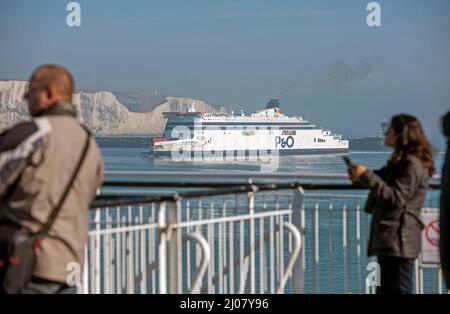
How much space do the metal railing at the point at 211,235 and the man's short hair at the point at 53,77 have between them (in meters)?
0.88

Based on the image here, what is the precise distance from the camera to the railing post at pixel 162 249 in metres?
4.71

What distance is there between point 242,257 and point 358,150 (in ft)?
333

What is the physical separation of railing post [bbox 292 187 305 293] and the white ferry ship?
86.0 meters

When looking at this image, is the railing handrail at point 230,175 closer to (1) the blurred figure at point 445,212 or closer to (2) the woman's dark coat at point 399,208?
(2) the woman's dark coat at point 399,208

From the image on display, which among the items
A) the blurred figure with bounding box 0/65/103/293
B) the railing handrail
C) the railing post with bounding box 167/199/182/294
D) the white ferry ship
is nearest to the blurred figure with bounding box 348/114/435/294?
the railing post with bounding box 167/199/182/294

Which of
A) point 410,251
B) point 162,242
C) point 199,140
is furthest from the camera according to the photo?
point 199,140

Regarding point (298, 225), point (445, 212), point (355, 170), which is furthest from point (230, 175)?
point (445, 212)

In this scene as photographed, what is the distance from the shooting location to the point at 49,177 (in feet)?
11.7

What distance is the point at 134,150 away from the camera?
113 metres

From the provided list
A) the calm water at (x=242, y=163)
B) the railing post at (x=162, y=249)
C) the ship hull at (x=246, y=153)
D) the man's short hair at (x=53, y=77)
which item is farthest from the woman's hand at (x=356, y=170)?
the ship hull at (x=246, y=153)

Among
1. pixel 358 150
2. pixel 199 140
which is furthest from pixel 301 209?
pixel 358 150

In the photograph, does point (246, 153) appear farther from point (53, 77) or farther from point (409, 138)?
point (53, 77)
